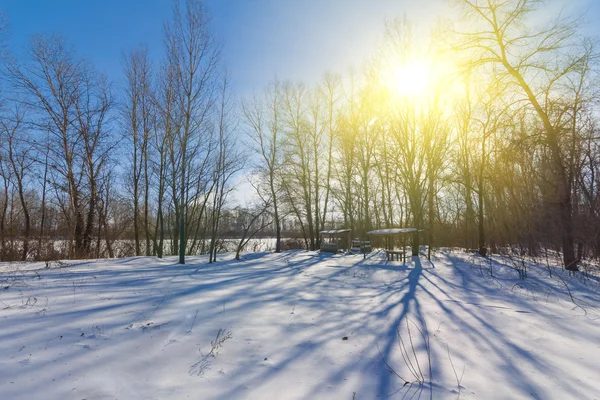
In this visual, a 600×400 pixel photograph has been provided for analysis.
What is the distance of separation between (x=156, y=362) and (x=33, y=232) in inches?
775

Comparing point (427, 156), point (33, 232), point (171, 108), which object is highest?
point (171, 108)

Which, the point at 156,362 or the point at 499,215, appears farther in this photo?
the point at 499,215

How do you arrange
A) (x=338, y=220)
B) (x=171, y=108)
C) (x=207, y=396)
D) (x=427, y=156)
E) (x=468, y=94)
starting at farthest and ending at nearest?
(x=338, y=220)
(x=468, y=94)
(x=427, y=156)
(x=171, y=108)
(x=207, y=396)

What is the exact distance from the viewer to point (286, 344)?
323 cm

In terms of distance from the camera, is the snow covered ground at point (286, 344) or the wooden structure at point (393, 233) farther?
the wooden structure at point (393, 233)

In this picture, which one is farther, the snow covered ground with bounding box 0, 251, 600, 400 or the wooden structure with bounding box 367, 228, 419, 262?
the wooden structure with bounding box 367, 228, 419, 262

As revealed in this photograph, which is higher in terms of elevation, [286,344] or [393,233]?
[393,233]

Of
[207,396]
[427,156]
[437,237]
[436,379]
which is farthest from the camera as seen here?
[437,237]

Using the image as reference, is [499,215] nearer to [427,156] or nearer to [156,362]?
[427,156]

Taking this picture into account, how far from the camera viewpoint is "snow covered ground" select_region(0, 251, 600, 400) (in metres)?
2.34

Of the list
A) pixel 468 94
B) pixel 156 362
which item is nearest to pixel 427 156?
pixel 468 94

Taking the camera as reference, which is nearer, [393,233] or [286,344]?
[286,344]

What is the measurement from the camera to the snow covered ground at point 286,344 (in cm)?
234

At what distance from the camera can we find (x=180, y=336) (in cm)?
329
